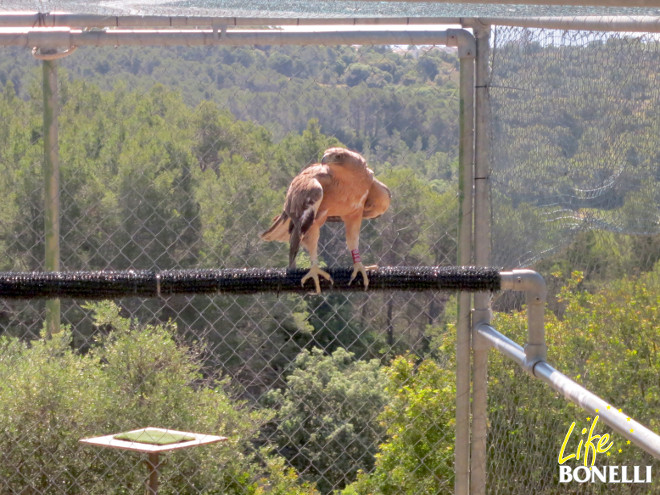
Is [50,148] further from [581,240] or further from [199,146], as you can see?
[581,240]

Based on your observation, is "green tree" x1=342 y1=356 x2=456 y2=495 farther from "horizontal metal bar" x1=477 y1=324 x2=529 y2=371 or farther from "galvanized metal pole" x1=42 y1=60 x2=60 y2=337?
"galvanized metal pole" x1=42 y1=60 x2=60 y2=337

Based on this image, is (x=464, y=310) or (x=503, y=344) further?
(x=464, y=310)

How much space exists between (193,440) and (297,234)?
1326 mm

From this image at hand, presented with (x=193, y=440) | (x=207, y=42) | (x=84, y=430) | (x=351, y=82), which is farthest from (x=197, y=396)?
(x=207, y=42)

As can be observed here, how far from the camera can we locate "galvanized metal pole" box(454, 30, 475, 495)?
2219 millimetres

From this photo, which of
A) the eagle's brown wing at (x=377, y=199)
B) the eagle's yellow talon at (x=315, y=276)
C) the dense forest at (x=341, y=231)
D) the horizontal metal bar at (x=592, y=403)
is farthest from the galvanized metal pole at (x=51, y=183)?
the horizontal metal bar at (x=592, y=403)

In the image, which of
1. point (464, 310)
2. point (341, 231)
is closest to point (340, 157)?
point (464, 310)

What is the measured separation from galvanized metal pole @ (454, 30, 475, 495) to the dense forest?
0.32 feet

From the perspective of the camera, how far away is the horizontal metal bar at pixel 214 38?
2.12 metres

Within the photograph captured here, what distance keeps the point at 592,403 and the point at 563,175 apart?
0.92 meters

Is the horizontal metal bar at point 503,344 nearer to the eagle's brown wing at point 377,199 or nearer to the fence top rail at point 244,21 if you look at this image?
the eagle's brown wing at point 377,199

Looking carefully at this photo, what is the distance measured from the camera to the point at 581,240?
2334 mm

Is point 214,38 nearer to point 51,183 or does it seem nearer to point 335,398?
point 51,183

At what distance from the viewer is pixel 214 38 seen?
215cm
